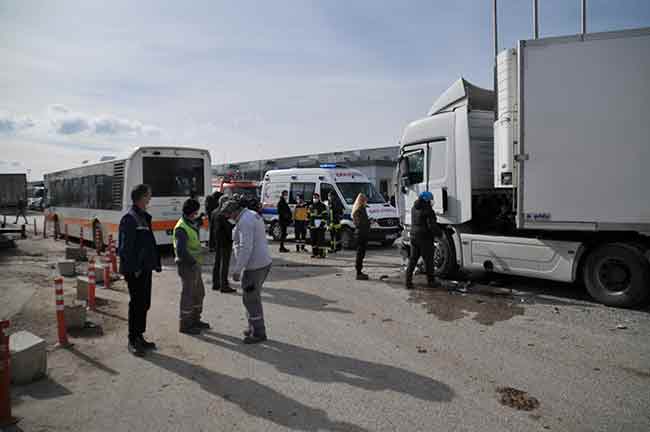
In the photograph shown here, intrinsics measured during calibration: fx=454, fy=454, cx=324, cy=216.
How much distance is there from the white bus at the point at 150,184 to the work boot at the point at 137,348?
6.57 metres

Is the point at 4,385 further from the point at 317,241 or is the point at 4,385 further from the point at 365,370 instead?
the point at 317,241

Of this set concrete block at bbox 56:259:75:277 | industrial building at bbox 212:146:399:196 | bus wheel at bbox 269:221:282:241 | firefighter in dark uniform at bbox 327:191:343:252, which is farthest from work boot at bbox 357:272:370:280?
industrial building at bbox 212:146:399:196

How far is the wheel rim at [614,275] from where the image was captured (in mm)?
6785

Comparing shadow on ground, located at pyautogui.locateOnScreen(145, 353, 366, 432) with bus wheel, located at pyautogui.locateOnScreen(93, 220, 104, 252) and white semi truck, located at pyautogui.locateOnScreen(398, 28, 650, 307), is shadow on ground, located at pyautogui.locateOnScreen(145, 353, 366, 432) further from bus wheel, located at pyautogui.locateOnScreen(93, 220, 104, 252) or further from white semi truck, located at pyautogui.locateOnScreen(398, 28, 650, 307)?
bus wheel, located at pyautogui.locateOnScreen(93, 220, 104, 252)

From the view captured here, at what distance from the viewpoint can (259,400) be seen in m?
4.17

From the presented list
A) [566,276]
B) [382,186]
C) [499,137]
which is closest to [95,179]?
[499,137]

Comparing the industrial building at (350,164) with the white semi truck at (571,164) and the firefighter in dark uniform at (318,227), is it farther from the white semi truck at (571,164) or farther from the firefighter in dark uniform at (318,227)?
the white semi truck at (571,164)

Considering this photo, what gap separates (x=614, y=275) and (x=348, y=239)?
8355 millimetres

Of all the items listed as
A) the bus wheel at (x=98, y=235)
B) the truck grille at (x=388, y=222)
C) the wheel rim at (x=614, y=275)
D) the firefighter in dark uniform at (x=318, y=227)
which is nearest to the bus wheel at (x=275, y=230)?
the firefighter in dark uniform at (x=318, y=227)

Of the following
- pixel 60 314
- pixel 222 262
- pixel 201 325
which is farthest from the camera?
pixel 222 262

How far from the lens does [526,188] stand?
7.27 m

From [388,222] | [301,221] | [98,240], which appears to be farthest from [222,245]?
[98,240]

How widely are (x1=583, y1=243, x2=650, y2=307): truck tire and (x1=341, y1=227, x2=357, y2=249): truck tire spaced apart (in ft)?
25.9

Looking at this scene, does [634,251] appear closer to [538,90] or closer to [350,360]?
[538,90]
